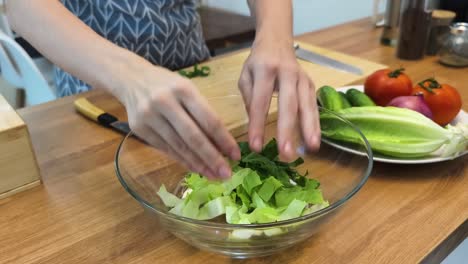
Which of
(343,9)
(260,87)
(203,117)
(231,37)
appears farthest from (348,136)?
(343,9)

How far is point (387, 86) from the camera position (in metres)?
0.79

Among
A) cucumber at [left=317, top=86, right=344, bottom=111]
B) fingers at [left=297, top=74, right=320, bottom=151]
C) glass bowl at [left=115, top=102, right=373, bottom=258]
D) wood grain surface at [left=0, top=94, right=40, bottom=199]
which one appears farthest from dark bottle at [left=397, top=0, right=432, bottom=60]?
wood grain surface at [left=0, top=94, right=40, bottom=199]

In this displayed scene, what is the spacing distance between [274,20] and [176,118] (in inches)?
13.5

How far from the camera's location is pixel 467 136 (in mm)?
640

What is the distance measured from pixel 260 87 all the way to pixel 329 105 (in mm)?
228

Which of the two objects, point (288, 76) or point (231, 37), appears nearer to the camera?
point (288, 76)

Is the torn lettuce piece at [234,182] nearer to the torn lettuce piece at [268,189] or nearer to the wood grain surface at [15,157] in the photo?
the torn lettuce piece at [268,189]

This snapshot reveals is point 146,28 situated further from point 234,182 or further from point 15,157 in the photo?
point 234,182

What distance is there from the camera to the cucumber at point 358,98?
30.1 inches

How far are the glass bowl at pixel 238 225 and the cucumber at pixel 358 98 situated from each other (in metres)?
0.12

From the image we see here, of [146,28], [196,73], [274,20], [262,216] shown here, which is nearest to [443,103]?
[274,20]

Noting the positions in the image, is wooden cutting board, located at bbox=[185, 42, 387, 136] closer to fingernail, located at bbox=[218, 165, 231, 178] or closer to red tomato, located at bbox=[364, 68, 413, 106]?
red tomato, located at bbox=[364, 68, 413, 106]

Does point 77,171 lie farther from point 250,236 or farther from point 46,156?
point 250,236

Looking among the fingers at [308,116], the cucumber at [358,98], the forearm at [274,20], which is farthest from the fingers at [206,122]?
the cucumber at [358,98]
